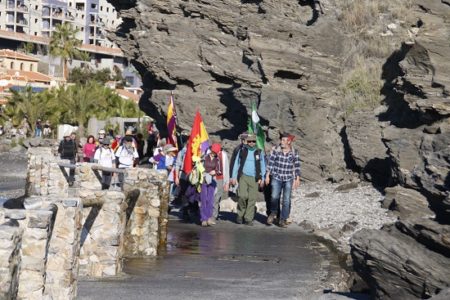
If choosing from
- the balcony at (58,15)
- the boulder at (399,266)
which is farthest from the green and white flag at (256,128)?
the balcony at (58,15)

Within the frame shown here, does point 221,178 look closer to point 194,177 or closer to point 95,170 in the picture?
point 194,177

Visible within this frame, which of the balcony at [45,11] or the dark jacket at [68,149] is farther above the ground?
the balcony at [45,11]

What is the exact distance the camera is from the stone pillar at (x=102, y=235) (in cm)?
1147

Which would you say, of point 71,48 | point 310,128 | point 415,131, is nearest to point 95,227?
point 415,131

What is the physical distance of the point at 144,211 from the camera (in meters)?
14.0

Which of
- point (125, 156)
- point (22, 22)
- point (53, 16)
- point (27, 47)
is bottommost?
point (125, 156)

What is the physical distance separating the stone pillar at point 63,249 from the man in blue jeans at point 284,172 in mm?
9321

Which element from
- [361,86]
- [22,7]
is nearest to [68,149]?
[361,86]

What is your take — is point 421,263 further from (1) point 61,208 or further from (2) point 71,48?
(2) point 71,48

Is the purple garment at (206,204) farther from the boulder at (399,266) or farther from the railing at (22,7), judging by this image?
the railing at (22,7)

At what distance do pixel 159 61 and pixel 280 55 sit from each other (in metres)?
7.13

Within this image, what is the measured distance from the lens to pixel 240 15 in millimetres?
30453

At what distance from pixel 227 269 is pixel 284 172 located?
566 centimetres

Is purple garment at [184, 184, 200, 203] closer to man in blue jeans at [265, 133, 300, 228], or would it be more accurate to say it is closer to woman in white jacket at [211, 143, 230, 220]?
woman in white jacket at [211, 143, 230, 220]
